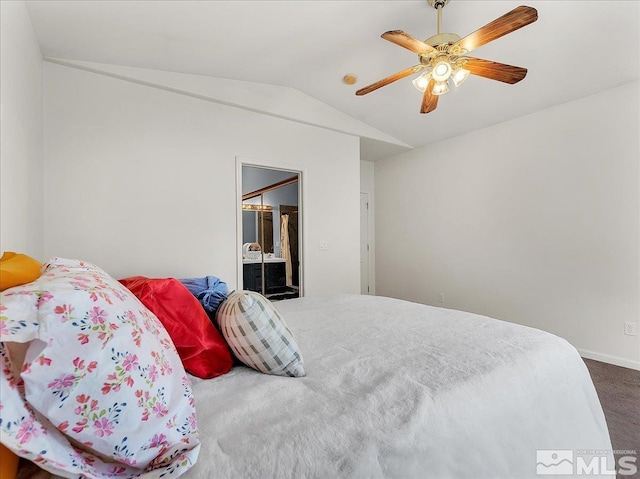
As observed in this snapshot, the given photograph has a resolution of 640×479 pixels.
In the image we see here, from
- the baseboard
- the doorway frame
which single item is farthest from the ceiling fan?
the baseboard

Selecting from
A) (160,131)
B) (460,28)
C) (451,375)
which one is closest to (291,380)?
(451,375)

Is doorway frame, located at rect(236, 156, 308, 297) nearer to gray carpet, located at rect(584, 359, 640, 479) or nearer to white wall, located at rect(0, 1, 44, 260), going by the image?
white wall, located at rect(0, 1, 44, 260)

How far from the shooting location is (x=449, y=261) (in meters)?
4.19

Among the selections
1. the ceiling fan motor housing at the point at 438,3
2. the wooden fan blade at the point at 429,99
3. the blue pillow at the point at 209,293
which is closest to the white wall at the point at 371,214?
the wooden fan blade at the point at 429,99

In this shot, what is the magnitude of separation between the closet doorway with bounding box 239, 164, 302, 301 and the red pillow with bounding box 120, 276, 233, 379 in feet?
7.93

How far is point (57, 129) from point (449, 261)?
14.6 ft

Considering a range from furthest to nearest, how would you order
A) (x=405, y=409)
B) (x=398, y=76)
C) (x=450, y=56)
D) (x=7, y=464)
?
(x=398, y=76) < (x=450, y=56) < (x=405, y=409) < (x=7, y=464)

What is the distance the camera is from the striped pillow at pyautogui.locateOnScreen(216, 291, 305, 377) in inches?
41.9

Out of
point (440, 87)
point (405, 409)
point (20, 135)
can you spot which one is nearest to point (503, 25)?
point (440, 87)

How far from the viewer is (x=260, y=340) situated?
106 cm

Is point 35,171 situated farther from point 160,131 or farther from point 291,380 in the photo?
point 291,380

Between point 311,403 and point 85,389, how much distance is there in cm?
56

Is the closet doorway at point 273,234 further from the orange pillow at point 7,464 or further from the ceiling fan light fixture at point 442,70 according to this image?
the orange pillow at point 7,464

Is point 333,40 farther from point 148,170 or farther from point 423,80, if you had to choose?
point 148,170
